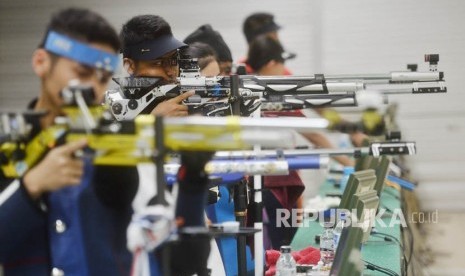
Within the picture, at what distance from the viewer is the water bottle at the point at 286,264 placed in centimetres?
334

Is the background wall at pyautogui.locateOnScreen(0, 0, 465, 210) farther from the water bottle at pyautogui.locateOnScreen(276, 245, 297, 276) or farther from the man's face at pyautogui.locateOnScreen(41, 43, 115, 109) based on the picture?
the man's face at pyautogui.locateOnScreen(41, 43, 115, 109)

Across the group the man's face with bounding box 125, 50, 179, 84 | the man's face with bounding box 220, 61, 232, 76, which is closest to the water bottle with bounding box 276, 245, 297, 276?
the man's face with bounding box 125, 50, 179, 84

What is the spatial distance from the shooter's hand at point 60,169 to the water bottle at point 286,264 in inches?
61.8

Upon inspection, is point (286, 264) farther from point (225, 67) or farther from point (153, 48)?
point (225, 67)

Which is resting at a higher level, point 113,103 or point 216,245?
point 113,103

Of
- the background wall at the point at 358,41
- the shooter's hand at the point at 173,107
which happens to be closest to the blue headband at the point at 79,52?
the shooter's hand at the point at 173,107

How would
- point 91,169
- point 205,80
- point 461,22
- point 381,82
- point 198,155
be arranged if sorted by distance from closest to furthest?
point 198,155 < point 91,169 < point 205,80 < point 381,82 < point 461,22

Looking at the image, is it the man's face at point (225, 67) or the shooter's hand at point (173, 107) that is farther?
the man's face at point (225, 67)

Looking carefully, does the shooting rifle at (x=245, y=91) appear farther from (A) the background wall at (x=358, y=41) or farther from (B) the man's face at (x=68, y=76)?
(A) the background wall at (x=358, y=41)

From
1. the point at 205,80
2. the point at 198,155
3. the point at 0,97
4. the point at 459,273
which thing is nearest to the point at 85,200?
the point at 198,155

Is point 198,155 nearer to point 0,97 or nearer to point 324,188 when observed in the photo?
point 324,188

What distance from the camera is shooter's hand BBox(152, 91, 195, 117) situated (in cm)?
313

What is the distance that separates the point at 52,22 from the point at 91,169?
1.21ft

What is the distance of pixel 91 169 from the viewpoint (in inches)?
82.2
